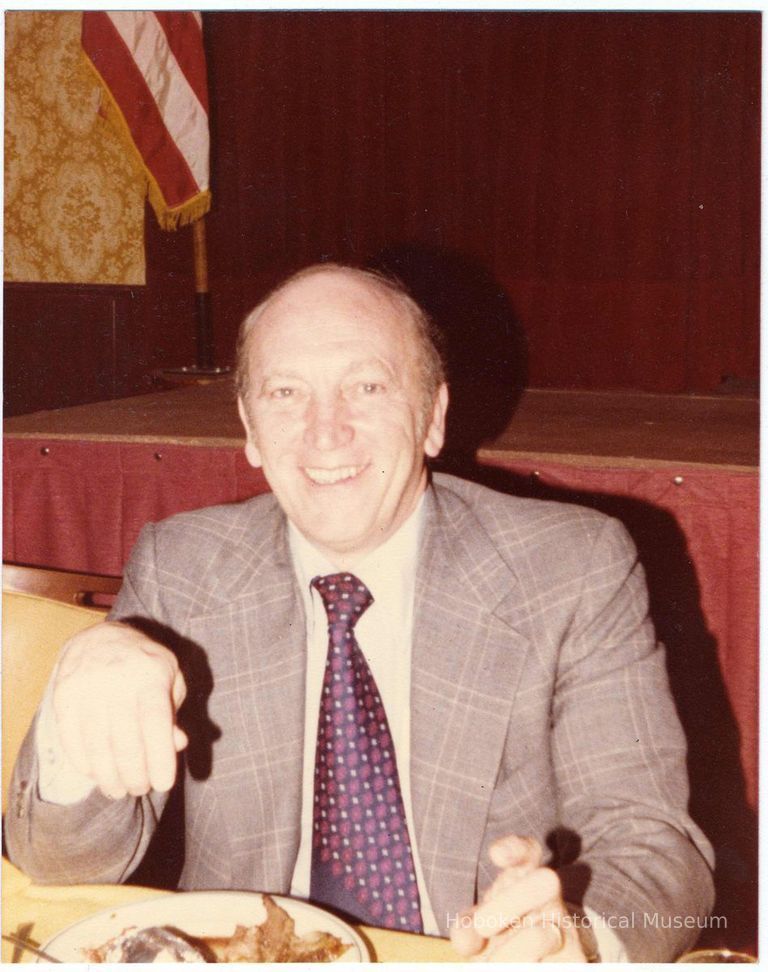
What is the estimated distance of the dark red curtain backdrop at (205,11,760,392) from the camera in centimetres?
441

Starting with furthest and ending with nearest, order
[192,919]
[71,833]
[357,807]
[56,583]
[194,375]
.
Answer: [194,375], [56,583], [357,807], [71,833], [192,919]

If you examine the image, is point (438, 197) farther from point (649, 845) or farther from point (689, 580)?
point (649, 845)

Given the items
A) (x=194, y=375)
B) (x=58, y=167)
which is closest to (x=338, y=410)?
(x=194, y=375)

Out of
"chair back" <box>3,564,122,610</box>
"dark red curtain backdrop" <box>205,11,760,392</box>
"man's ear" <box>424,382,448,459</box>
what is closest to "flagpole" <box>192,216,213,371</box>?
"dark red curtain backdrop" <box>205,11,760,392</box>

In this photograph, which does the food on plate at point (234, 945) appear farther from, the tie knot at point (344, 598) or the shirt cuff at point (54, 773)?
the tie knot at point (344, 598)

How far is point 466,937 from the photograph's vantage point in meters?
0.59

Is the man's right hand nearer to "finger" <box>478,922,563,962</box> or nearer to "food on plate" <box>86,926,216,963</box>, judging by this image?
"food on plate" <box>86,926,216,963</box>

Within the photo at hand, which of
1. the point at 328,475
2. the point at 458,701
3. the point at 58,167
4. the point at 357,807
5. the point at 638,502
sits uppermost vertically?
the point at 58,167

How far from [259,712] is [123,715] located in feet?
1.13

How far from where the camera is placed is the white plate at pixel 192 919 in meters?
0.66

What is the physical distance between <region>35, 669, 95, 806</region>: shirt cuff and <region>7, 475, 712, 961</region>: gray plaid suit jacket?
0.01m

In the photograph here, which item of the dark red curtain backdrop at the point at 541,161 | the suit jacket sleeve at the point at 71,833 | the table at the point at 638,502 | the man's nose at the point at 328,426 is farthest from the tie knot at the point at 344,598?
the dark red curtain backdrop at the point at 541,161

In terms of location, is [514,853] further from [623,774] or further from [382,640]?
[382,640]

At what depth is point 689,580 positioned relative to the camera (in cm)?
179
